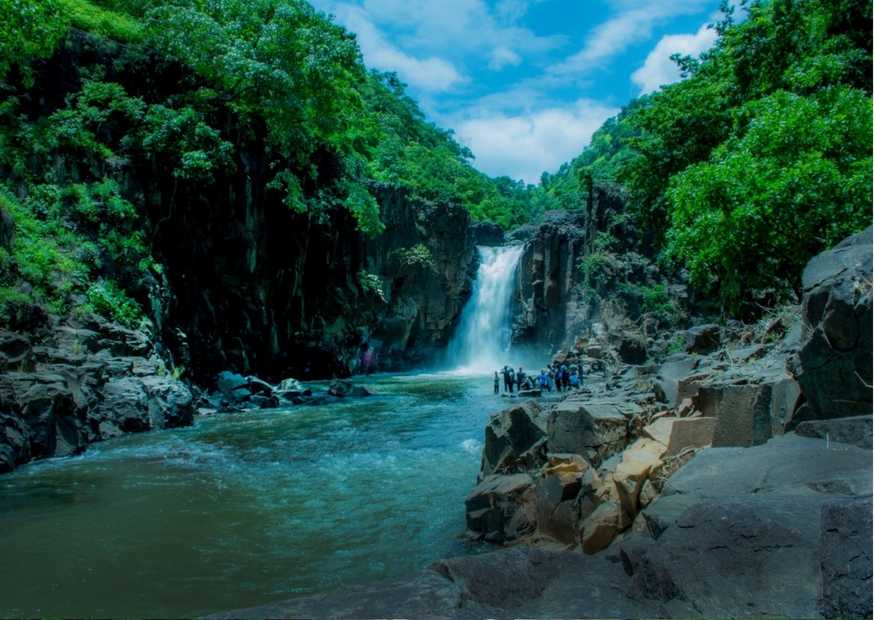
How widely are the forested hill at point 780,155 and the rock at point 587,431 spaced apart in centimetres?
356

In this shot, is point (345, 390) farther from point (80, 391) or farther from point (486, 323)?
point (486, 323)

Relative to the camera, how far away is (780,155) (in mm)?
9102

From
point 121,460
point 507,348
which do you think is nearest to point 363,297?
point 507,348

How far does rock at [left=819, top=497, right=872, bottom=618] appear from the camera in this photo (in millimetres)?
2828

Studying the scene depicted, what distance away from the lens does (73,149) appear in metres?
20.1

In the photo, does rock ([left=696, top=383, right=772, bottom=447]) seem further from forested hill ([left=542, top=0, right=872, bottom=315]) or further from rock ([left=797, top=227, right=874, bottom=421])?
forested hill ([left=542, top=0, right=872, bottom=315])

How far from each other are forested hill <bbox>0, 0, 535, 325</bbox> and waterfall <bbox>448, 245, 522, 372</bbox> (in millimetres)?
16942

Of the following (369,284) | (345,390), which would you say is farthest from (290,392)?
(369,284)

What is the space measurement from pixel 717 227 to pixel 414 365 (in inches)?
1371

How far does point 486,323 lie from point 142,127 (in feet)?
89.1

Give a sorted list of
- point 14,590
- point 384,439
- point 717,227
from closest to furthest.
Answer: point 14,590 → point 717,227 → point 384,439

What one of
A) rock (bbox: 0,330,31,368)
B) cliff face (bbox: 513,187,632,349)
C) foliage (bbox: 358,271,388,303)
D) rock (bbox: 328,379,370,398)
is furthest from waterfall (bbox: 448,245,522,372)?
rock (bbox: 0,330,31,368)

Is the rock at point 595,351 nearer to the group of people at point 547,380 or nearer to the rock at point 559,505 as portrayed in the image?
the group of people at point 547,380

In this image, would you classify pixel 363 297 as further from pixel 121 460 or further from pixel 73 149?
pixel 121 460
